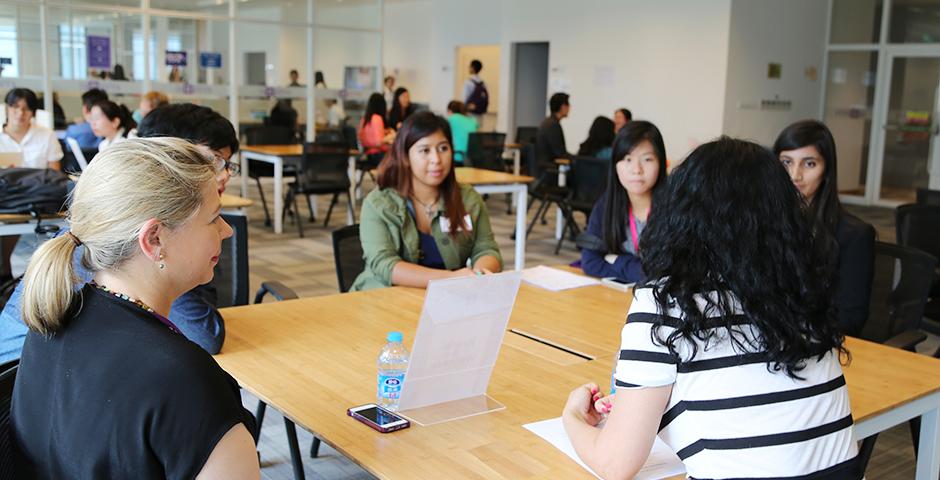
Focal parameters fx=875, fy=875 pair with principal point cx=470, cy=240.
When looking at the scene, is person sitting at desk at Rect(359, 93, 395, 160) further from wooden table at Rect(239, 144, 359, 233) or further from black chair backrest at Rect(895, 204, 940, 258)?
black chair backrest at Rect(895, 204, 940, 258)

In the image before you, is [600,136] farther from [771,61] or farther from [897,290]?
[897,290]

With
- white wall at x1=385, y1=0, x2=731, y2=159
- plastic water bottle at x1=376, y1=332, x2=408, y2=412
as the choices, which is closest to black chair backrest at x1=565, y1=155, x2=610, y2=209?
white wall at x1=385, y1=0, x2=731, y2=159

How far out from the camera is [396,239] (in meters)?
3.49

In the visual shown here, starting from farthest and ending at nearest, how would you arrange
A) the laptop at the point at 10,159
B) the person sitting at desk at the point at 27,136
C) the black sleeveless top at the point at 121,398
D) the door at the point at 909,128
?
the door at the point at 909,128
the person sitting at desk at the point at 27,136
the laptop at the point at 10,159
the black sleeveless top at the point at 121,398

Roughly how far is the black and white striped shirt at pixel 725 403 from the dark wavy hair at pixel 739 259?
0.07 ft

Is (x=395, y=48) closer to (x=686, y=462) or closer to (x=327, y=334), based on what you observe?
(x=327, y=334)

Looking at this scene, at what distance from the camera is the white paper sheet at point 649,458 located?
5.56 ft

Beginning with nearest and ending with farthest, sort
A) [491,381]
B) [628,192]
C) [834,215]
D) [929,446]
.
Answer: [491,381]
[929,446]
[834,215]
[628,192]

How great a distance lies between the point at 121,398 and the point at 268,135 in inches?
341

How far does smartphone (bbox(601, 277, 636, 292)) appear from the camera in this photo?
130 inches

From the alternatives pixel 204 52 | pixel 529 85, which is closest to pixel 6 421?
Result: pixel 204 52

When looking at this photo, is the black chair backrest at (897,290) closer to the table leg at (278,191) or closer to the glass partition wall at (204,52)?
the table leg at (278,191)

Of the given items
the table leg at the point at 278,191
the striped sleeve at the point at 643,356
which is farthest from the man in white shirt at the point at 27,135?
the striped sleeve at the point at 643,356

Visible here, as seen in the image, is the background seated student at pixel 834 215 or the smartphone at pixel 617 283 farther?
the smartphone at pixel 617 283
